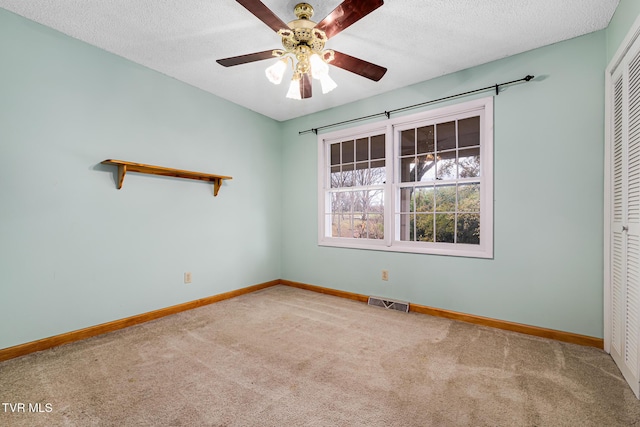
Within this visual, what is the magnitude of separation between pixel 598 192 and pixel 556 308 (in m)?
1.04

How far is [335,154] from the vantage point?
408cm

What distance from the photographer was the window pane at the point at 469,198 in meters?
2.93

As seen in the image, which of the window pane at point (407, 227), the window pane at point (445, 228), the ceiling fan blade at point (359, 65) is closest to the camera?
the ceiling fan blade at point (359, 65)

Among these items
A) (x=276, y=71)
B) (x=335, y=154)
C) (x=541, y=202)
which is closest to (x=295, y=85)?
(x=276, y=71)

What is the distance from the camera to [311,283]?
161 inches

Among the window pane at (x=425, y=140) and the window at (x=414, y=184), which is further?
the window pane at (x=425, y=140)

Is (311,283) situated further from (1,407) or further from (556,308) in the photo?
(1,407)

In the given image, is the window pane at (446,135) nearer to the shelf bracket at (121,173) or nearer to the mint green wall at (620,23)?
the mint green wall at (620,23)

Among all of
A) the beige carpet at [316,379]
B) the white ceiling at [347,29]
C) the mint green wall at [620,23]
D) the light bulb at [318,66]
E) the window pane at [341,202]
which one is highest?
the white ceiling at [347,29]

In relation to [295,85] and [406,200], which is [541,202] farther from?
[295,85]

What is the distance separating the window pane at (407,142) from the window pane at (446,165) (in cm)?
34

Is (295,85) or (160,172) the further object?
(160,172)

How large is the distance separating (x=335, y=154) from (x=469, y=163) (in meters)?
1.79

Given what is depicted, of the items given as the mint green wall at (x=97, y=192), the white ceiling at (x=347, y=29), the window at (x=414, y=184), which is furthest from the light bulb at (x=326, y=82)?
the mint green wall at (x=97, y=192)
